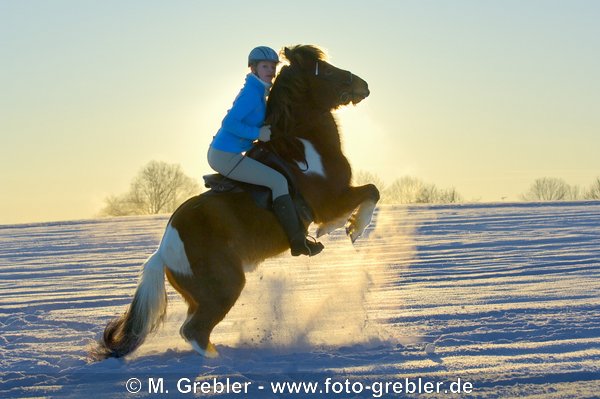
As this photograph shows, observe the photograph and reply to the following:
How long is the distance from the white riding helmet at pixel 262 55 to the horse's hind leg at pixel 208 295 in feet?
5.29

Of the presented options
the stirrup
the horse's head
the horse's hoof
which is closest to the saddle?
the stirrup

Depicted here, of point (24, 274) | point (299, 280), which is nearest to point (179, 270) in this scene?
point (299, 280)

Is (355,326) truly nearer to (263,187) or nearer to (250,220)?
(250,220)

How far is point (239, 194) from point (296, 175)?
536mm

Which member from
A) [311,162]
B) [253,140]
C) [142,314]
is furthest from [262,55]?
[142,314]

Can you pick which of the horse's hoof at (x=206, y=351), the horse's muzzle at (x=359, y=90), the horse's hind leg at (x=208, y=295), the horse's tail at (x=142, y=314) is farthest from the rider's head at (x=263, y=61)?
the horse's hoof at (x=206, y=351)

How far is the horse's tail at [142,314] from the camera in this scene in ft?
19.4

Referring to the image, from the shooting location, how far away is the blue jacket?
6227 mm

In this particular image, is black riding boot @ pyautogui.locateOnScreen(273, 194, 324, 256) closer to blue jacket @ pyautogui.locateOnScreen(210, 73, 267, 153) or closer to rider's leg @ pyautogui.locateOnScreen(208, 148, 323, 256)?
rider's leg @ pyautogui.locateOnScreen(208, 148, 323, 256)

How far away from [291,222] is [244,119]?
916 millimetres

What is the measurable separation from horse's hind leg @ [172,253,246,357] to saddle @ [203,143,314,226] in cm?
60

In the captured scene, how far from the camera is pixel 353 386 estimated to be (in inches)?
189

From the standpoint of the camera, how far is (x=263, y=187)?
6.27 metres

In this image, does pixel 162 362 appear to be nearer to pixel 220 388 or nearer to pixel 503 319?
pixel 220 388
